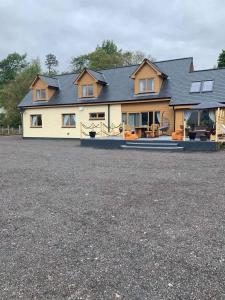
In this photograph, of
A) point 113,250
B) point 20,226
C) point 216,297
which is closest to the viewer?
point 216,297

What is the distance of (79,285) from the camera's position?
3283 mm

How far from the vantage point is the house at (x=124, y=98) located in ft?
74.5

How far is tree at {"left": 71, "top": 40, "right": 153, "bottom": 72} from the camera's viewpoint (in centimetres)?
5100

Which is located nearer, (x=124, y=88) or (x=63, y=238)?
(x=63, y=238)

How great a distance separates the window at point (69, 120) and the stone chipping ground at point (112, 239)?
19454mm

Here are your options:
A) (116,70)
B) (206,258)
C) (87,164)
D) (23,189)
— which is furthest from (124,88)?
(206,258)

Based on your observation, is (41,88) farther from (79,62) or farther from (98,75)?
(79,62)

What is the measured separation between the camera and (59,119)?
28.5 meters

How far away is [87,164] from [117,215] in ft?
22.8

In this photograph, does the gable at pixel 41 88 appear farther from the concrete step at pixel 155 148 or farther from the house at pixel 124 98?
the concrete step at pixel 155 148

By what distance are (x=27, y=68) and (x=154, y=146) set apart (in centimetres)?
5155

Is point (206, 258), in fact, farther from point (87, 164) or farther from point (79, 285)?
point (87, 164)

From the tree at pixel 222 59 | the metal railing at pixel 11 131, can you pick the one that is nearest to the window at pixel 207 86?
the tree at pixel 222 59

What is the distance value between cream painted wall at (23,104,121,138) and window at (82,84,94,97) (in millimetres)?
1282
